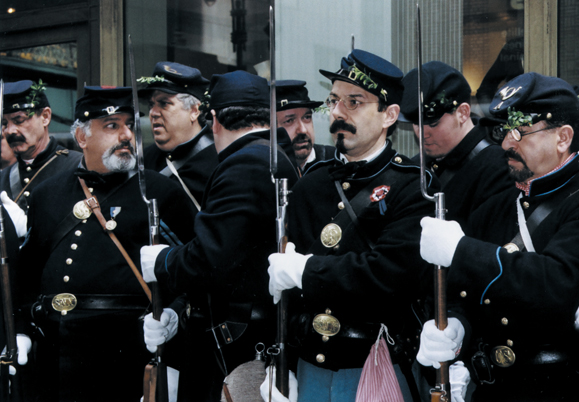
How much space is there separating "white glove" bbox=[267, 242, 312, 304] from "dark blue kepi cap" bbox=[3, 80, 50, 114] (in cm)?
304

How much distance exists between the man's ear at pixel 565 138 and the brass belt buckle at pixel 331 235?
0.90m

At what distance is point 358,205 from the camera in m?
2.95

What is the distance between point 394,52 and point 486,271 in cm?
297

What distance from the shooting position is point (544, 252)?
260cm

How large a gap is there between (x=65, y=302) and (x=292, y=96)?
210 centimetres

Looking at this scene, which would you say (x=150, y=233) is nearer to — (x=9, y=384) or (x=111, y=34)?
(x=9, y=384)

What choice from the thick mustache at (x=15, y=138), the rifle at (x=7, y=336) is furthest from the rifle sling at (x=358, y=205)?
the thick mustache at (x=15, y=138)

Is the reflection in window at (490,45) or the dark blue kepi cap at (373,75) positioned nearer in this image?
the dark blue kepi cap at (373,75)

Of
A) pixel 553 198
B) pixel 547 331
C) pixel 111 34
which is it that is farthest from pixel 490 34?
pixel 111 34

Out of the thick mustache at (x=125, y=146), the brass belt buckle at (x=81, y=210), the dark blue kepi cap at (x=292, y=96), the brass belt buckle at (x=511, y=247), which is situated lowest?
the brass belt buckle at (x=511, y=247)

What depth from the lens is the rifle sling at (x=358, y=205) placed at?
2.92m

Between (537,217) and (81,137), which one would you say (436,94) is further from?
(81,137)

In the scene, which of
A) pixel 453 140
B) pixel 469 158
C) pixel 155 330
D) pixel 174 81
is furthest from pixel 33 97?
pixel 469 158

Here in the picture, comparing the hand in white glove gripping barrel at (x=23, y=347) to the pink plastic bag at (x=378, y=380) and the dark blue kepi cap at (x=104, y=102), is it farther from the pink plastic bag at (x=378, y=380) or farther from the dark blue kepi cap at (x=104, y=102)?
the pink plastic bag at (x=378, y=380)
